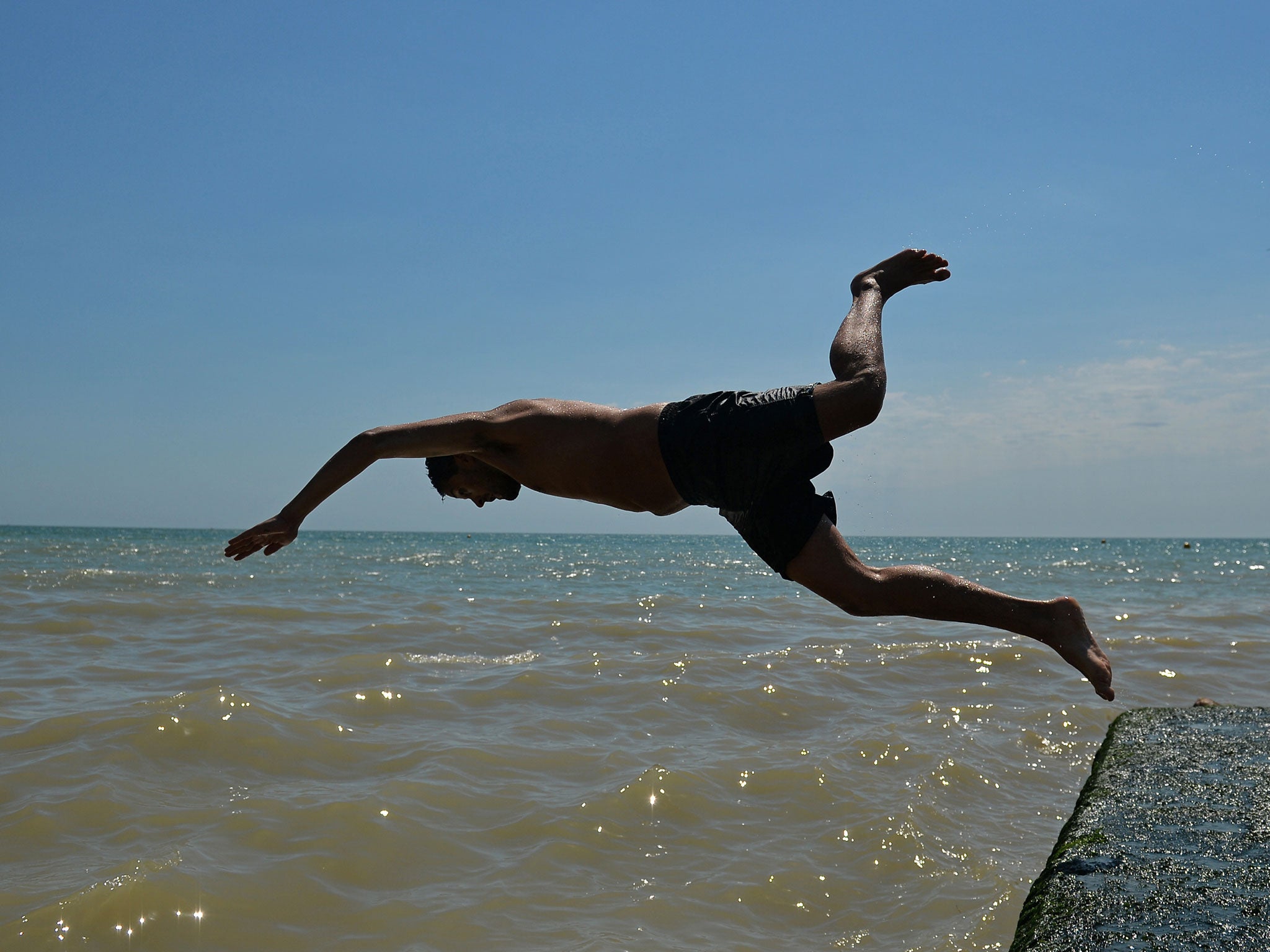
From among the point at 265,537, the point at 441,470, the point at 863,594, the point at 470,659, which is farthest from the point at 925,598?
the point at 470,659

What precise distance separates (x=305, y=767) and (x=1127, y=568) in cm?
3094

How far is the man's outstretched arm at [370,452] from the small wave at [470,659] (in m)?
4.39

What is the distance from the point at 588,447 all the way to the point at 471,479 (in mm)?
698

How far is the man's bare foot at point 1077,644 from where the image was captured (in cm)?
400

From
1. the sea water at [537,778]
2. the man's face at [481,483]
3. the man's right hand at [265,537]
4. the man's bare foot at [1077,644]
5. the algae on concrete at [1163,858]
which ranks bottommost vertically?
the sea water at [537,778]

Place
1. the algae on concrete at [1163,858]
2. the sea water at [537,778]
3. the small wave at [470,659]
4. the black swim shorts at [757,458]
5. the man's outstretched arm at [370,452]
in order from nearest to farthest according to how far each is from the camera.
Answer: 1. the algae on concrete at [1163,858]
2. the sea water at [537,778]
3. the black swim shorts at [757,458]
4. the man's outstretched arm at [370,452]
5. the small wave at [470,659]

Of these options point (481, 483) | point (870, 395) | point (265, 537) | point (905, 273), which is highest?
point (905, 273)

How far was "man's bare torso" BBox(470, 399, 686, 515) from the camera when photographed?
160 inches

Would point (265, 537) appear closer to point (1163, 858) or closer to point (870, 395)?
point (870, 395)

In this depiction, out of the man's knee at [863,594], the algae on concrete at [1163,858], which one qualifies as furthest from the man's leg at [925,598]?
the algae on concrete at [1163,858]

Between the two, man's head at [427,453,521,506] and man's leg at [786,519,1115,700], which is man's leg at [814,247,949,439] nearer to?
man's leg at [786,519,1115,700]

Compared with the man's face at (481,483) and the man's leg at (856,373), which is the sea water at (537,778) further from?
the man's leg at (856,373)

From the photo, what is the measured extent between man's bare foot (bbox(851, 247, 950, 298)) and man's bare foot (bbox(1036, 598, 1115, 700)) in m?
1.55

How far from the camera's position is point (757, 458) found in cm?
393
